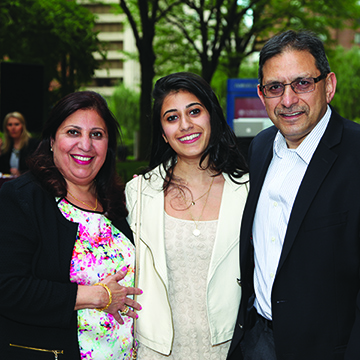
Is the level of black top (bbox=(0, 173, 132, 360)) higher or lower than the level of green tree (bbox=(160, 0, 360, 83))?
lower

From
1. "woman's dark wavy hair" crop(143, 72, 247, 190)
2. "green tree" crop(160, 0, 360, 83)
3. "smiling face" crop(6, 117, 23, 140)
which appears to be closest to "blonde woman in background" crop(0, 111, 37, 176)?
"smiling face" crop(6, 117, 23, 140)

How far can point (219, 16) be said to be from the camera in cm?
1355

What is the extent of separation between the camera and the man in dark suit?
2160 millimetres

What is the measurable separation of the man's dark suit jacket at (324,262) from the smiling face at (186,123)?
35.2 inches

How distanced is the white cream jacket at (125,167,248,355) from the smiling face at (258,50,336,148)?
722 mm

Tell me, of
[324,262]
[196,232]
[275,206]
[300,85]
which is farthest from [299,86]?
[196,232]

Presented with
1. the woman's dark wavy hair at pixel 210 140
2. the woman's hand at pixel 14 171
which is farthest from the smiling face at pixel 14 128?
the woman's dark wavy hair at pixel 210 140

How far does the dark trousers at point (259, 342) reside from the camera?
2.56m

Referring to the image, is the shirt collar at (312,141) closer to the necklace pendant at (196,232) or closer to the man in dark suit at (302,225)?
the man in dark suit at (302,225)

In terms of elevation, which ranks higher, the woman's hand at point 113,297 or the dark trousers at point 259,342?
the woman's hand at point 113,297

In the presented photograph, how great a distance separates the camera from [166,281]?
2.79m

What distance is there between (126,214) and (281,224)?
Answer: 3.52 feet

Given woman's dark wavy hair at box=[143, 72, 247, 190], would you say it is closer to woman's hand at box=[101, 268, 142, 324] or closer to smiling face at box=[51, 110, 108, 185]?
smiling face at box=[51, 110, 108, 185]

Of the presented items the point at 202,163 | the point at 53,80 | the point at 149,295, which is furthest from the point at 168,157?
the point at 53,80
